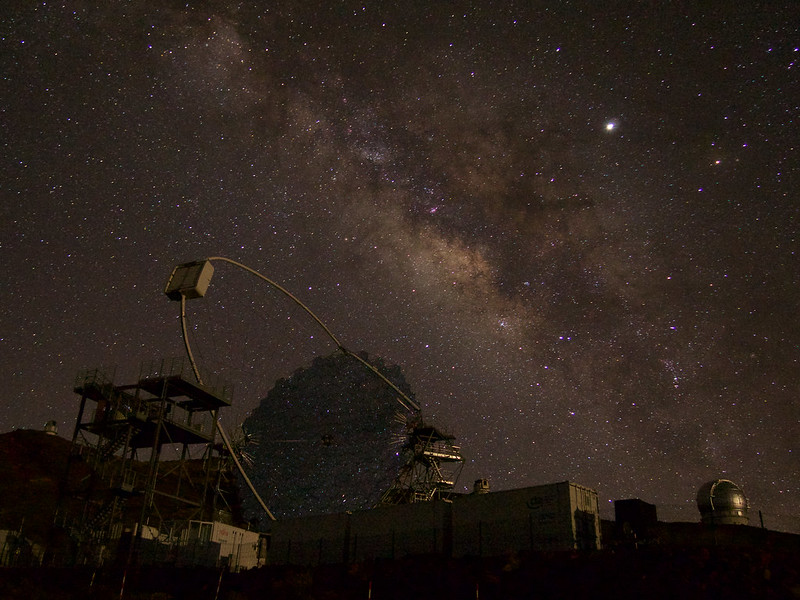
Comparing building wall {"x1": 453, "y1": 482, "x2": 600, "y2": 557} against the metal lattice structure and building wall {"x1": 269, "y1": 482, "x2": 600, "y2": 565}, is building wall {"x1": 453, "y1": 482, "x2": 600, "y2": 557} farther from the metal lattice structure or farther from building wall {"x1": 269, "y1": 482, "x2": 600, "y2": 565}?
the metal lattice structure

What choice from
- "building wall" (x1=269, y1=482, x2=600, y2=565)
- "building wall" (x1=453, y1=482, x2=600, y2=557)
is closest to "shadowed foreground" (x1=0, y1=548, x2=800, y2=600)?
"building wall" (x1=453, y1=482, x2=600, y2=557)

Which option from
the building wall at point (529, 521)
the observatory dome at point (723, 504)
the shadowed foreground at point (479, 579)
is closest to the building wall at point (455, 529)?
the building wall at point (529, 521)

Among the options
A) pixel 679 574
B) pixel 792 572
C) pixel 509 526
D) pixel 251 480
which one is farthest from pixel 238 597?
pixel 251 480

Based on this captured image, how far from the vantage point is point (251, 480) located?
54.3 meters

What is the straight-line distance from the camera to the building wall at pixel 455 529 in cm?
3191

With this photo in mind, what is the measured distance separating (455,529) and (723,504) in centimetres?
2695

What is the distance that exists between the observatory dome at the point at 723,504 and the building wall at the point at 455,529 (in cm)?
2294

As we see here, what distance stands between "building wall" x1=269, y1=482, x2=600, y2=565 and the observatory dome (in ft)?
75.3

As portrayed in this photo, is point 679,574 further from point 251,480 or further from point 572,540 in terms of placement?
point 251,480

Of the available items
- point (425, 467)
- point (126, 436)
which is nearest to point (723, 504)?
point (425, 467)

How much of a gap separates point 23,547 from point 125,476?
15.2 m

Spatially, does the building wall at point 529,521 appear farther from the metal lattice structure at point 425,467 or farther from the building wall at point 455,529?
the metal lattice structure at point 425,467

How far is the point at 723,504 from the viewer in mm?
51219

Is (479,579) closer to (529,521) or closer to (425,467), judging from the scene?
(529,521)
